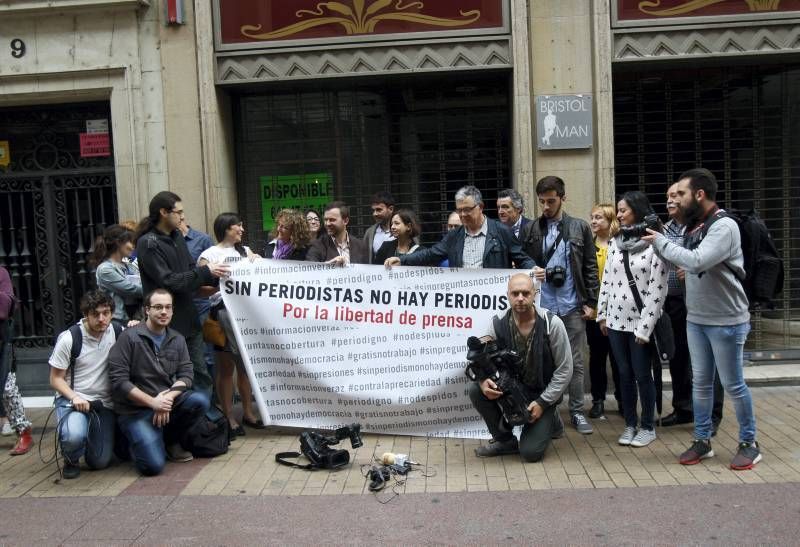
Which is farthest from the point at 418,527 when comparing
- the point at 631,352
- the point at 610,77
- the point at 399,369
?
the point at 610,77

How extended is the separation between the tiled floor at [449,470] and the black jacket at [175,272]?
1.10 m

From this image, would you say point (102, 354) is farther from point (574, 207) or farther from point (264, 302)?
point (574, 207)

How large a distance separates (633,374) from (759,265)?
1.26 m

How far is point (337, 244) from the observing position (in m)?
7.21

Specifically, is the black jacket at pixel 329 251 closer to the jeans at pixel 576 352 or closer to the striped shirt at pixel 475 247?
the striped shirt at pixel 475 247

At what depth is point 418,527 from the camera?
4.64 metres

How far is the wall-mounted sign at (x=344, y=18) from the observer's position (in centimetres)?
813

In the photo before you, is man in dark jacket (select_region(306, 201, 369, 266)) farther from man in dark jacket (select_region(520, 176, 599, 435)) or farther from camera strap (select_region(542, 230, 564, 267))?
camera strap (select_region(542, 230, 564, 267))

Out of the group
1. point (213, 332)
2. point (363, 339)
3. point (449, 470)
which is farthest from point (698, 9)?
point (213, 332)

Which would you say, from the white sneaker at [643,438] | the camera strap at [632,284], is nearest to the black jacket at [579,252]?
the camera strap at [632,284]

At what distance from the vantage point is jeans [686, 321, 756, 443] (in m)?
5.36

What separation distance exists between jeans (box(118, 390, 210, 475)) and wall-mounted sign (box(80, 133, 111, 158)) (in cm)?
371

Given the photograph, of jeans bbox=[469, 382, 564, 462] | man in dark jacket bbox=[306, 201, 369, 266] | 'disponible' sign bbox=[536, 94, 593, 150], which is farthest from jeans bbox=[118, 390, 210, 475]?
'disponible' sign bbox=[536, 94, 593, 150]

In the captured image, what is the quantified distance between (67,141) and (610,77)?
5724 millimetres
